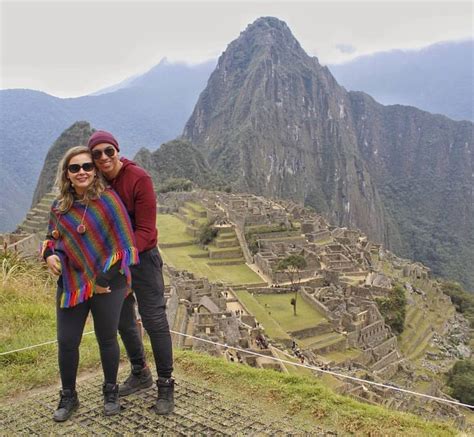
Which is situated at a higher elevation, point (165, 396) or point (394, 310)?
point (165, 396)

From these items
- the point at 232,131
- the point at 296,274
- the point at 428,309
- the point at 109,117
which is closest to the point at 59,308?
the point at 296,274

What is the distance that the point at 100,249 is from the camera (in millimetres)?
2986

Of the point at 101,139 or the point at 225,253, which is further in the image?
the point at 225,253

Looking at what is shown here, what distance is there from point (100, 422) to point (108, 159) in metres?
1.56

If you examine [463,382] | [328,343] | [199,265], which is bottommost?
[463,382]

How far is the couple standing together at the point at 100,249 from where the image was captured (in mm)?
2969

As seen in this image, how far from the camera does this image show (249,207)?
3406 centimetres

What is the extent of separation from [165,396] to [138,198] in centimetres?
124

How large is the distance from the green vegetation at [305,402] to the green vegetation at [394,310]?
61.3 ft

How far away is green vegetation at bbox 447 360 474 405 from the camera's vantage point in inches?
679

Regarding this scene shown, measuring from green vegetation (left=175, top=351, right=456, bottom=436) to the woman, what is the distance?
109 cm

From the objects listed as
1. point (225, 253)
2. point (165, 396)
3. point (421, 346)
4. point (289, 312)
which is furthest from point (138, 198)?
point (225, 253)

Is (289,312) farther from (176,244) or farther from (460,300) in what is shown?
(460,300)

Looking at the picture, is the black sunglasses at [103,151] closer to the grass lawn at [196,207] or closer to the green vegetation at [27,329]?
the green vegetation at [27,329]
